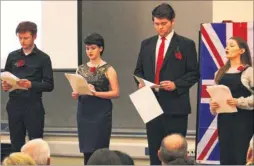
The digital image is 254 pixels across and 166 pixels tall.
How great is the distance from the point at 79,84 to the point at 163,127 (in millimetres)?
716

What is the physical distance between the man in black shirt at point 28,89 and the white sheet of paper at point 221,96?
4.51 feet

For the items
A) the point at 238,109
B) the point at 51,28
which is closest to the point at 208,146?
the point at 238,109

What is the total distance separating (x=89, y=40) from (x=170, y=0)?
1982 millimetres

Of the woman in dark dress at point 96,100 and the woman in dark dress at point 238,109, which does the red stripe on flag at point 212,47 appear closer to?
the woman in dark dress at point 238,109

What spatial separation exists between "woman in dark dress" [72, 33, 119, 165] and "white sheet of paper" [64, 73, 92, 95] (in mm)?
63

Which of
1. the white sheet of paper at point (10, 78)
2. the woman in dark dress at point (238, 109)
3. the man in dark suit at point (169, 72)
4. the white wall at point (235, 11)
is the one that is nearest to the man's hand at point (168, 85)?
the man in dark suit at point (169, 72)

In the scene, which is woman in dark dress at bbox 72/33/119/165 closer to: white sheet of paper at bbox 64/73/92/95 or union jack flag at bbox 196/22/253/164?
white sheet of paper at bbox 64/73/92/95

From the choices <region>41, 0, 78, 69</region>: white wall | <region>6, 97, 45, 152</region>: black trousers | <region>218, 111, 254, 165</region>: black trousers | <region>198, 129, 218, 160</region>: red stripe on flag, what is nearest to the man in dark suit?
<region>218, 111, 254, 165</region>: black trousers

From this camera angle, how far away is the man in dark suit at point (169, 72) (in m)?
4.64

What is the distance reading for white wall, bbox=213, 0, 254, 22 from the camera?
594 centimetres

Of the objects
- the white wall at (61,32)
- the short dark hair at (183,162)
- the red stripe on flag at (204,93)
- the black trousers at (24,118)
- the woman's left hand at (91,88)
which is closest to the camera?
the short dark hair at (183,162)

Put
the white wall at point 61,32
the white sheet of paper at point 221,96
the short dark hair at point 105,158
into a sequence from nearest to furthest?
the short dark hair at point 105,158 → the white sheet of paper at point 221,96 → the white wall at point 61,32

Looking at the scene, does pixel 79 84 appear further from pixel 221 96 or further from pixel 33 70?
pixel 221 96

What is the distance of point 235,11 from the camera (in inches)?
236
